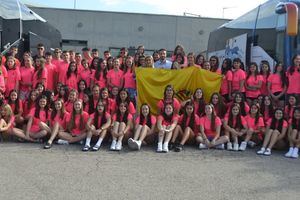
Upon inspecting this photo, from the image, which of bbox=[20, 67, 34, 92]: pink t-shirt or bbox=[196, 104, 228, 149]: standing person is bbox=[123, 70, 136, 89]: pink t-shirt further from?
bbox=[20, 67, 34, 92]: pink t-shirt

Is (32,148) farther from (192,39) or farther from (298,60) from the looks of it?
(192,39)

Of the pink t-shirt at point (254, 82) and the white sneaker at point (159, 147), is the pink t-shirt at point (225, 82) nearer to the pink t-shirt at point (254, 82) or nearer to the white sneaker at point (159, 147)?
the pink t-shirt at point (254, 82)

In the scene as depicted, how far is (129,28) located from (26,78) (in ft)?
81.2

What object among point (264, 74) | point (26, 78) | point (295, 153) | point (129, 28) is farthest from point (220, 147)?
point (129, 28)

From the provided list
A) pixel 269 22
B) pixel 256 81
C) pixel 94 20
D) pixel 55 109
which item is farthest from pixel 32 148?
pixel 94 20

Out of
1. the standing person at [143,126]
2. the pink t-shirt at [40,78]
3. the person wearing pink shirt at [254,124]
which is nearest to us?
the standing person at [143,126]

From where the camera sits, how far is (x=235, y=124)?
364 inches

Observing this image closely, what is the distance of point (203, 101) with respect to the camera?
9641 mm

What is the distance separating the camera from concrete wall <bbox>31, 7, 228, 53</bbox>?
33812 millimetres

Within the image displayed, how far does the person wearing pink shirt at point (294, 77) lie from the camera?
973cm

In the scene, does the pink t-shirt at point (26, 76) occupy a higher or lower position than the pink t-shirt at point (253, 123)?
higher

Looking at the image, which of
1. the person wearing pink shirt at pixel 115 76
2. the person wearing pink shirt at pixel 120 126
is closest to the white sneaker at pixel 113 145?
the person wearing pink shirt at pixel 120 126

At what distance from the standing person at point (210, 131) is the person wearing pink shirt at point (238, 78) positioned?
1191 mm

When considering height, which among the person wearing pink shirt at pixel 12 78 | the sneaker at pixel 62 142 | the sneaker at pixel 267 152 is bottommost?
the sneaker at pixel 267 152
